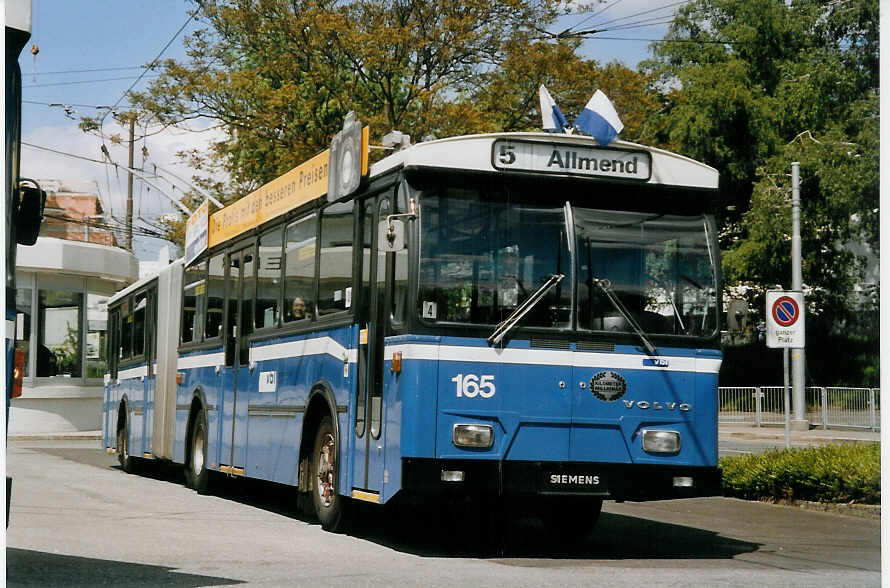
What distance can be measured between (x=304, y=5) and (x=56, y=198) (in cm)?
1527

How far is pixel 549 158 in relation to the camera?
36.9 feet

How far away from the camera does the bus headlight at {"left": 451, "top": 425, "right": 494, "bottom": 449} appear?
10734 mm

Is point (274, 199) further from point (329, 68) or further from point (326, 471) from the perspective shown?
point (329, 68)

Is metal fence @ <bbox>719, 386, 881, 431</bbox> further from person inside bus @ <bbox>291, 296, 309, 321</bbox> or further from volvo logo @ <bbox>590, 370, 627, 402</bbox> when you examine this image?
volvo logo @ <bbox>590, 370, 627, 402</bbox>

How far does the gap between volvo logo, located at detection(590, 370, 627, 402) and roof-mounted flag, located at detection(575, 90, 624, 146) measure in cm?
182

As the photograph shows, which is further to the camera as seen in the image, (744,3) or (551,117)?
(744,3)

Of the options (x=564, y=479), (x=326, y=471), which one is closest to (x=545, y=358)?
(x=564, y=479)

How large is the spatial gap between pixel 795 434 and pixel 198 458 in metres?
22.0

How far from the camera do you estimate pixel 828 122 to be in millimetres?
42000

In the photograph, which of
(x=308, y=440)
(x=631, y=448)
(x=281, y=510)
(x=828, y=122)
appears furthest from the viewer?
(x=828, y=122)

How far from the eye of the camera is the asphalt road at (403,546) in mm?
9523

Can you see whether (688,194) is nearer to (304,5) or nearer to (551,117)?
(551,117)

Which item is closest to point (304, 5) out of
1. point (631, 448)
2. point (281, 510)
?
point (281, 510)

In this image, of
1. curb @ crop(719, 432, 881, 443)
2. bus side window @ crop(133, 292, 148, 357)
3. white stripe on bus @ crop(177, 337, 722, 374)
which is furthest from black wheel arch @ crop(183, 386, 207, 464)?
curb @ crop(719, 432, 881, 443)
